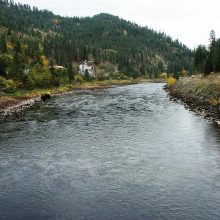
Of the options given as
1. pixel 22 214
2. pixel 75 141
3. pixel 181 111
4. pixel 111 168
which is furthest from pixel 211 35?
pixel 22 214

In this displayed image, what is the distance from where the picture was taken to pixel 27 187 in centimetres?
2923

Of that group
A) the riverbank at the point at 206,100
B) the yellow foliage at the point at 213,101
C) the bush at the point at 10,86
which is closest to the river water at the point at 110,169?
the riverbank at the point at 206,100

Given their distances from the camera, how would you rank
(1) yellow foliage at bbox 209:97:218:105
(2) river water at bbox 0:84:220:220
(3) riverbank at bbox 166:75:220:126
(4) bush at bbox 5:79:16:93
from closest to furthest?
1. (2) river water at bbox 0:84:220:220
2. (3) riverbank at bbox 166:75:220:126
3. (1) yellow foliage at bbox 209:97:218:105
4. (4) bush at bbox 5:79:16:93

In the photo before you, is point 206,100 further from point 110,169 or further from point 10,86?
point 10,86

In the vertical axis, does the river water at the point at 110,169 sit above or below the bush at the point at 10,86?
below

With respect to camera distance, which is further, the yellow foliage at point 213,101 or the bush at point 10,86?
the bush at point 10,86

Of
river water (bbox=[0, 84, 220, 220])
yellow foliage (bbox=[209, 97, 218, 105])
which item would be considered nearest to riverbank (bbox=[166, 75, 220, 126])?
yellow foliage (bbox=[209, 97, 218, 105])

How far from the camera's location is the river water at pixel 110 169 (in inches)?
987

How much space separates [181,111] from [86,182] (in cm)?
4278

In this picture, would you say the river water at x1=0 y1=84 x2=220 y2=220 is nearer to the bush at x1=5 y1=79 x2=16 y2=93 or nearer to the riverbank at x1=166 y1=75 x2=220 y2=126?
the riverbank at x1=166 y1=75 x2=220 y2=126

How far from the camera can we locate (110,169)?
1321 inches

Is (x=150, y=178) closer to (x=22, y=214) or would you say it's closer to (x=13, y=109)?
(x=22, y=214)

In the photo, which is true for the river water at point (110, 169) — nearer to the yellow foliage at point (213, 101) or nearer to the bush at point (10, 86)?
the yellow foliage at point (213, 101)

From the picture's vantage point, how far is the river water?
25.1 meters
